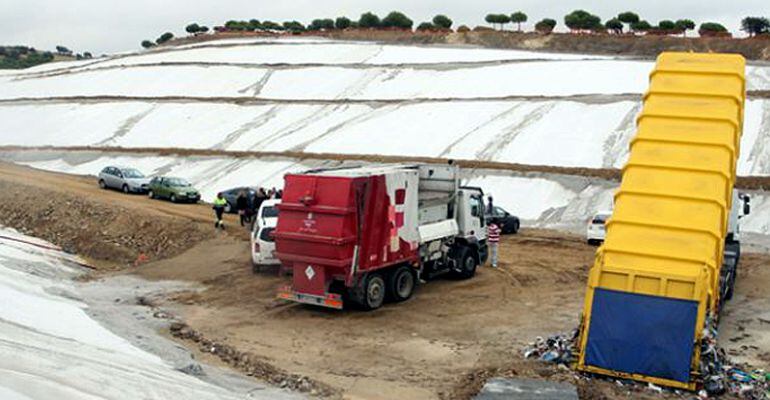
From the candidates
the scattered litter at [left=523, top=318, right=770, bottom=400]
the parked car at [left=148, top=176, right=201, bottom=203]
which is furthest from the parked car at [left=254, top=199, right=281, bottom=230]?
the parked car at [left=148, top=176, right=201, bottom=203]

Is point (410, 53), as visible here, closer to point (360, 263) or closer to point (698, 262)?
point (360, 263)

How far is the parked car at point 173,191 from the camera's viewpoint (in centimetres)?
3488

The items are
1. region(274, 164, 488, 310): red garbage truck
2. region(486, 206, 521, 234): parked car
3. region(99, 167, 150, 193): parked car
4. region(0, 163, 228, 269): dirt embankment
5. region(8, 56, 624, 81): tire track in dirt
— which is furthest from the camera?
region(8, 56, 624, 81): tire track in dirt

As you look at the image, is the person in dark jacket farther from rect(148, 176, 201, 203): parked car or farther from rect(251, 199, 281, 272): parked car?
rect(251, 199, 281, 272): parked car

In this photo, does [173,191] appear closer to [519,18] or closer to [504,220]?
[504,220]

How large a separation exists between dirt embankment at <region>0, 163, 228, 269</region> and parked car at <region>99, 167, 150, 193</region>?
2830mm

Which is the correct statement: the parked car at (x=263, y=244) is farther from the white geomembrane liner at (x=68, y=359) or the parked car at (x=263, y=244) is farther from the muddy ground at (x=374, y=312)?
the white geomembrane liner at (x=68, y=359)

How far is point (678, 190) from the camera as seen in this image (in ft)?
47.0

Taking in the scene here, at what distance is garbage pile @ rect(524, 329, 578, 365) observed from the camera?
1380 centimetres

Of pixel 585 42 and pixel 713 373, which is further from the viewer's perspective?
pixel 585 42

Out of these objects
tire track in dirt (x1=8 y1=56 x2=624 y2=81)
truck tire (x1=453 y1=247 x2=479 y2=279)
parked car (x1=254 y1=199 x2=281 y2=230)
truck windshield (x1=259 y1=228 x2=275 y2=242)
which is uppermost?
tire track in dirt (x1=8 y1=56 x2=624 y2=81)

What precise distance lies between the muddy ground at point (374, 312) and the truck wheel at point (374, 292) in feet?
0.68

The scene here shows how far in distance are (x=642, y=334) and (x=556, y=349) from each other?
178 cm

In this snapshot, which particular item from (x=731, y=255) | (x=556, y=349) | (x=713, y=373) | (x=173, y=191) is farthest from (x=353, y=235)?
(x=173, y=191)
